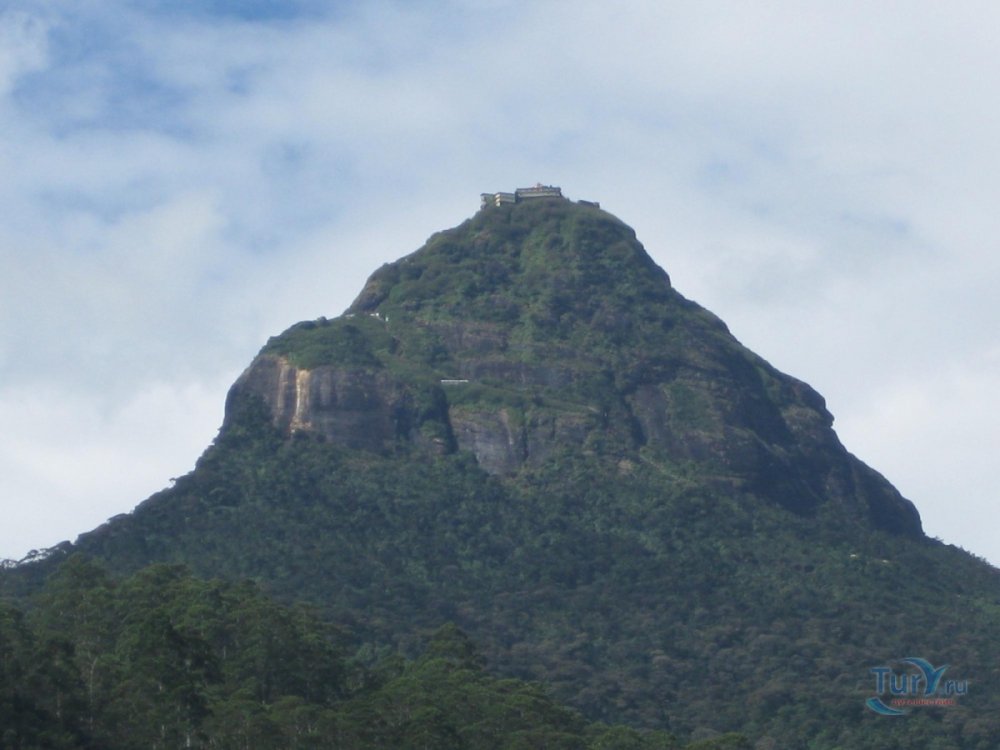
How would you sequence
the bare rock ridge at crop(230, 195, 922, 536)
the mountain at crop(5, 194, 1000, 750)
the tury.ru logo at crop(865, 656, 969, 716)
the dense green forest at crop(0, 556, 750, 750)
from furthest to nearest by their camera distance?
the bare rock ridge at crop(230, 195, 922, 536)
the mountain at crop(5, 194, 1000, 750)
the tury.ru logo at crop(865, 656, 969, 716)
the dense green forest at crop(0, 556, 750, 750)

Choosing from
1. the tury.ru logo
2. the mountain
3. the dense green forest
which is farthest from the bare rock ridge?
the dense green forest

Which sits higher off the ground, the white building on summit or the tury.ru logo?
the white building on summit

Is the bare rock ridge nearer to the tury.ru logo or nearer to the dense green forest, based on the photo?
the tury.ru logo

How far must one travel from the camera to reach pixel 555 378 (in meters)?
119

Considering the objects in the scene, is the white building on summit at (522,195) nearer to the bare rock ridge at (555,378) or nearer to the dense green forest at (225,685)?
the bare rock ridge at (555,378)

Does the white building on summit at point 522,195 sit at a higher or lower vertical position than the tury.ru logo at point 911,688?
higher

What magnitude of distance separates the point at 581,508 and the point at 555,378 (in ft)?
30.0

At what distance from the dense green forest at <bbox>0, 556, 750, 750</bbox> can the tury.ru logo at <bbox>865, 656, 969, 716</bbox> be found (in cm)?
2236

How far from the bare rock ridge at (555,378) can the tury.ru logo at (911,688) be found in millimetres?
19060

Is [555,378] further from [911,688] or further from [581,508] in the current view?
[911,688]

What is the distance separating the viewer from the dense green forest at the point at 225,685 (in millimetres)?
55500

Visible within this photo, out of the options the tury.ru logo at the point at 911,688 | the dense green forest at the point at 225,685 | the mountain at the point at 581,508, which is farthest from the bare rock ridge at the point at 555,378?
the dense green forest at the point at 225,685

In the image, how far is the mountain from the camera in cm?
9638

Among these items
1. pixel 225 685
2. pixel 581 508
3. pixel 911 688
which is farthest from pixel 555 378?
pixel 225 685
